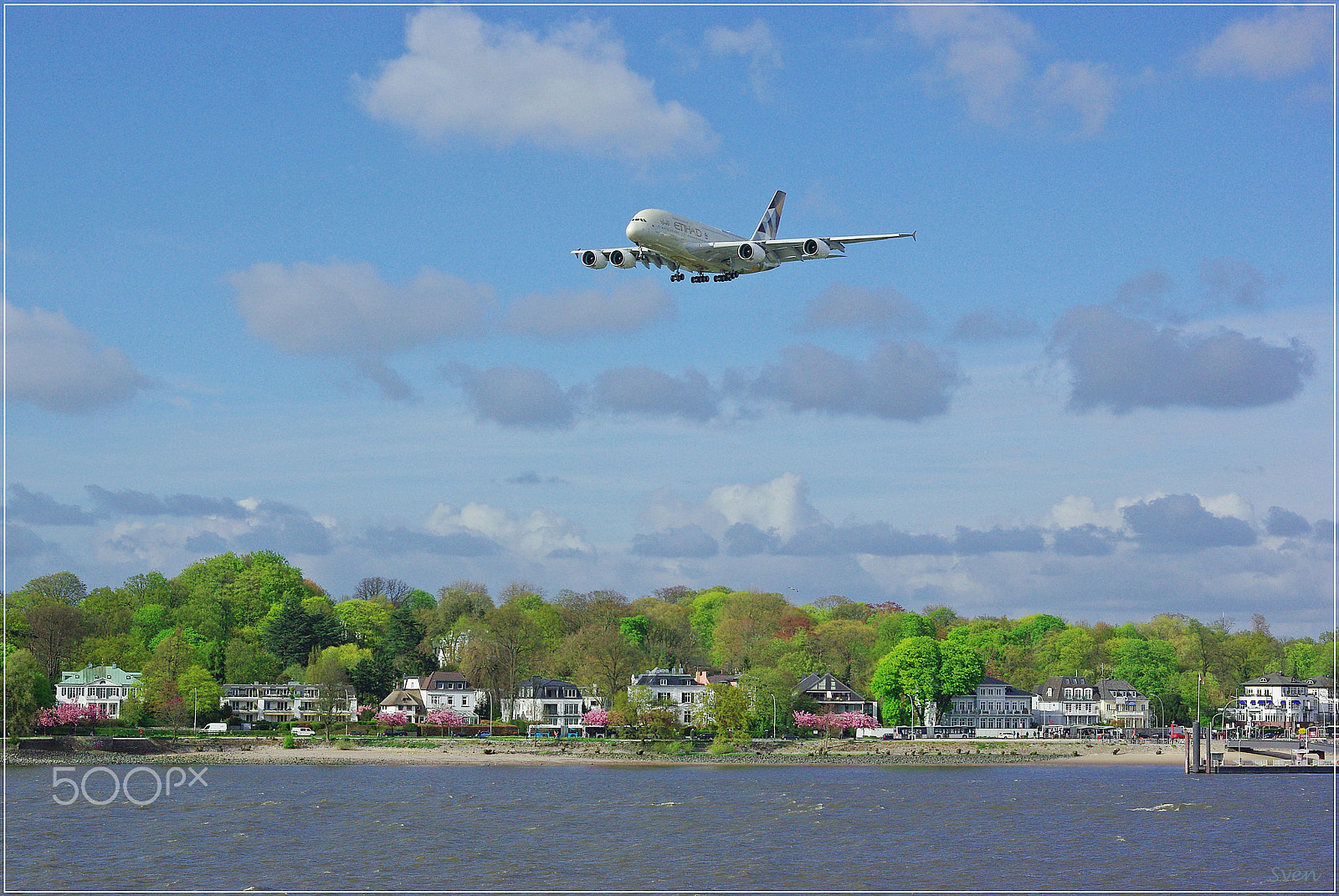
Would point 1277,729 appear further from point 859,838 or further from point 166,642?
point 166,642

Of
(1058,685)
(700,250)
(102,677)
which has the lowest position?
(1058,685)

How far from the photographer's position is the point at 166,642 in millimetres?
117625

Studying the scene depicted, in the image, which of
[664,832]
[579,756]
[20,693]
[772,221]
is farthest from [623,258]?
[20,693]

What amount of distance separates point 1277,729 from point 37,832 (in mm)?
119710

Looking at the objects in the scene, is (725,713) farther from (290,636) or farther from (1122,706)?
(1122,706)

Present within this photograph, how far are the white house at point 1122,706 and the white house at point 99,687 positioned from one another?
9245cm

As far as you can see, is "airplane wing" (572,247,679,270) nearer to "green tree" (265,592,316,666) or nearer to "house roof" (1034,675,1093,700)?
"green tree" (265,592,316,666)

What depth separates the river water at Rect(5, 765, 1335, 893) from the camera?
48781mm

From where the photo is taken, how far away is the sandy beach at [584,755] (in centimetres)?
9662

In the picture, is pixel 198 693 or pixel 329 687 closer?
pixel 198 693

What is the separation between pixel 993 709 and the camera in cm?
12744

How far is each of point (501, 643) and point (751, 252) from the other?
84.2m

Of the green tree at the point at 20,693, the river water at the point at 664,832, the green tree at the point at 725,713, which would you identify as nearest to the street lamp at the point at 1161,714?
the river water at the point at 664,832

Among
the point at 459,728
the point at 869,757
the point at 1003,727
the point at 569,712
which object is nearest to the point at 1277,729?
the point at 1003,727
